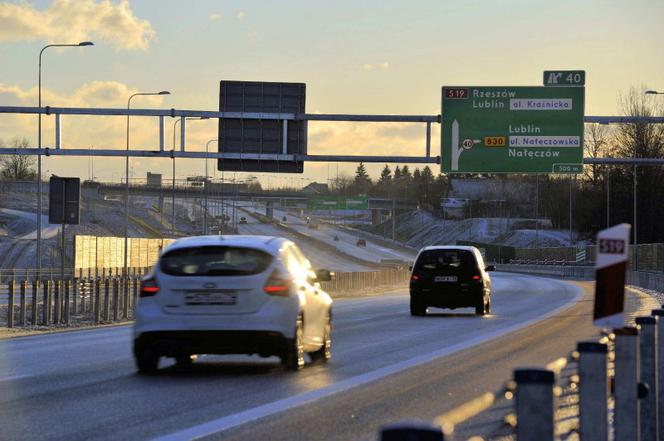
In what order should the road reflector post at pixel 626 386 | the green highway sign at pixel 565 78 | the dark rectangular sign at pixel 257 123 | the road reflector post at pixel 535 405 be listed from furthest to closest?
1. the green highway sign at pixel 565 78
2. the dark rectangular sign at pixel 257 123
3. the road reflector post at pixel 626 386
4. the road reflector post at pixel 535 405

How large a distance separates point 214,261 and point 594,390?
8573mm

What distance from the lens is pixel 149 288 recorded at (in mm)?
14891

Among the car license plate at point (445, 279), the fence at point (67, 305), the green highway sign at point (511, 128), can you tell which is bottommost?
the fence at point (67, 305)

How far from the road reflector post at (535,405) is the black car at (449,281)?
26.8 m

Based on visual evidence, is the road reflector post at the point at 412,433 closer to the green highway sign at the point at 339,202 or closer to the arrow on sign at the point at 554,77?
the arrow on sign at the point at 554,77

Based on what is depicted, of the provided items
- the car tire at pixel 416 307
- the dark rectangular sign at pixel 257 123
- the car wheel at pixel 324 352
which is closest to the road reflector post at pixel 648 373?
the car wheel at pixel 324 352

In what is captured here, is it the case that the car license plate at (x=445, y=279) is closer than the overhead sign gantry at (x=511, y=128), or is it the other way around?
the car license plate at (x=445, y=279)

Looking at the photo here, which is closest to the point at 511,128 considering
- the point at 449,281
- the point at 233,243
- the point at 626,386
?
the point at 449,281

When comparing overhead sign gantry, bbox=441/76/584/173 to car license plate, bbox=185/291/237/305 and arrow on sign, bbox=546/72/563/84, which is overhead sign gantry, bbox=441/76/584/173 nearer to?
arrow on sign, bbox=546/72/563/84

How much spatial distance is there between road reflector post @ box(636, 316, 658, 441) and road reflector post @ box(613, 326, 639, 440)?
78 cm

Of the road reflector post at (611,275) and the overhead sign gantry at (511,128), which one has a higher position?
the overhead sign gantry at (511,128)

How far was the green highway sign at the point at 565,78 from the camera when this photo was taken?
1639 inches

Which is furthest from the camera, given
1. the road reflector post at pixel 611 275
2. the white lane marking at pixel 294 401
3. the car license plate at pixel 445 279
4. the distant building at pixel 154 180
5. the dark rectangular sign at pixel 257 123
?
the distant building at pixel 154 180

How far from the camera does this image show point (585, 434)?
6836mm
